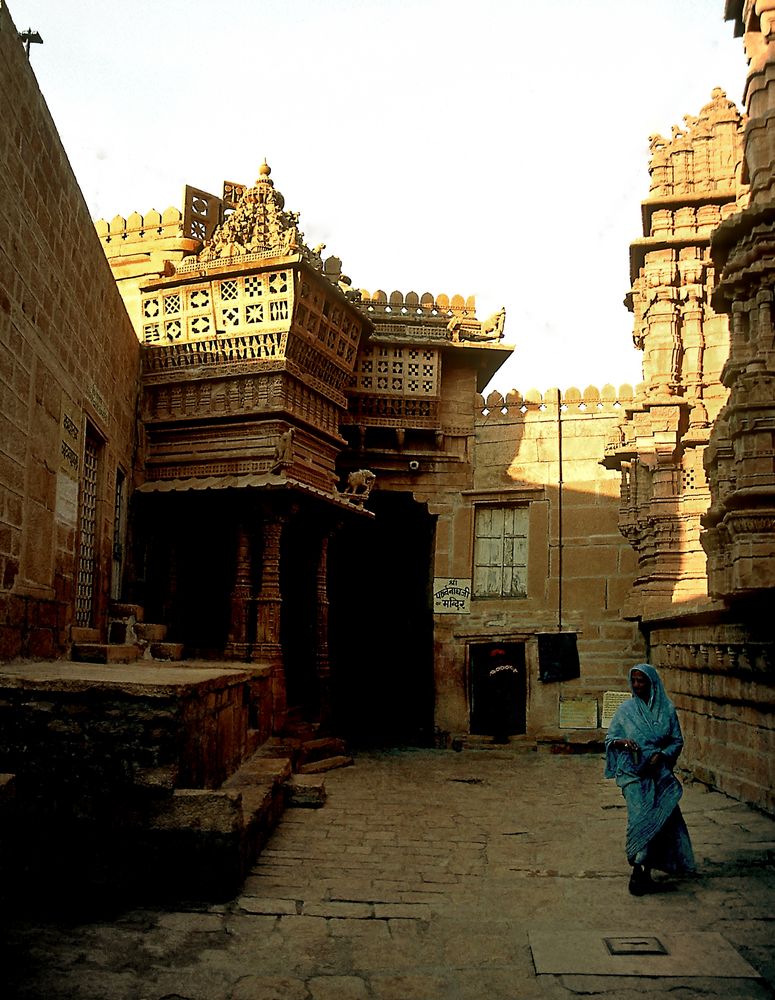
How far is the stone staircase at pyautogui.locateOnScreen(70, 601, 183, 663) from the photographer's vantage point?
7727 millimetres

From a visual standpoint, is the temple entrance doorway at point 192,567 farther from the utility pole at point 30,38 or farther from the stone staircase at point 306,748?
the utility pole at point 30,38

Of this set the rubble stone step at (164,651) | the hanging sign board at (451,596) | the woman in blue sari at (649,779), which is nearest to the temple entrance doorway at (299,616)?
the hanging sign board at (451,596)

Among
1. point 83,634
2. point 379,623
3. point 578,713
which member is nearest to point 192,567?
point 83,634

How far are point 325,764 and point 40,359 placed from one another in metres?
5.65

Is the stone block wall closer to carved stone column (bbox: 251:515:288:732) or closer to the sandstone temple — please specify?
the sandstone temple

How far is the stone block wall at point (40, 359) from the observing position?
6.16 meters

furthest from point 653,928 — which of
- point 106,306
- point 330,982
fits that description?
point 106,306

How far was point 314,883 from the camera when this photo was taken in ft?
17.0

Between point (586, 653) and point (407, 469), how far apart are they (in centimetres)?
399

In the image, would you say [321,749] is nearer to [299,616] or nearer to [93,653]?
[299,616]

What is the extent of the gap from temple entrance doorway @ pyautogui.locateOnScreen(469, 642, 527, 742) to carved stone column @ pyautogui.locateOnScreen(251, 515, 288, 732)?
13.0 ft

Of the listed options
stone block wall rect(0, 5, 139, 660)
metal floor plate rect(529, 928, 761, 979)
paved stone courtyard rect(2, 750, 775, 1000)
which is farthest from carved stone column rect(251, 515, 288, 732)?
metal floor plate rect(529, 928, 761, 979)

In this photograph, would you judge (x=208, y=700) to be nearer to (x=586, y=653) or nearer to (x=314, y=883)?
(x=314, y=883)

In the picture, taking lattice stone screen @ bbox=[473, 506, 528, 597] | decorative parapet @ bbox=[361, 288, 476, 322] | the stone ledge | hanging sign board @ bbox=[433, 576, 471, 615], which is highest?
decorative parapet @ bbox=[361, 288, 476, 322]
